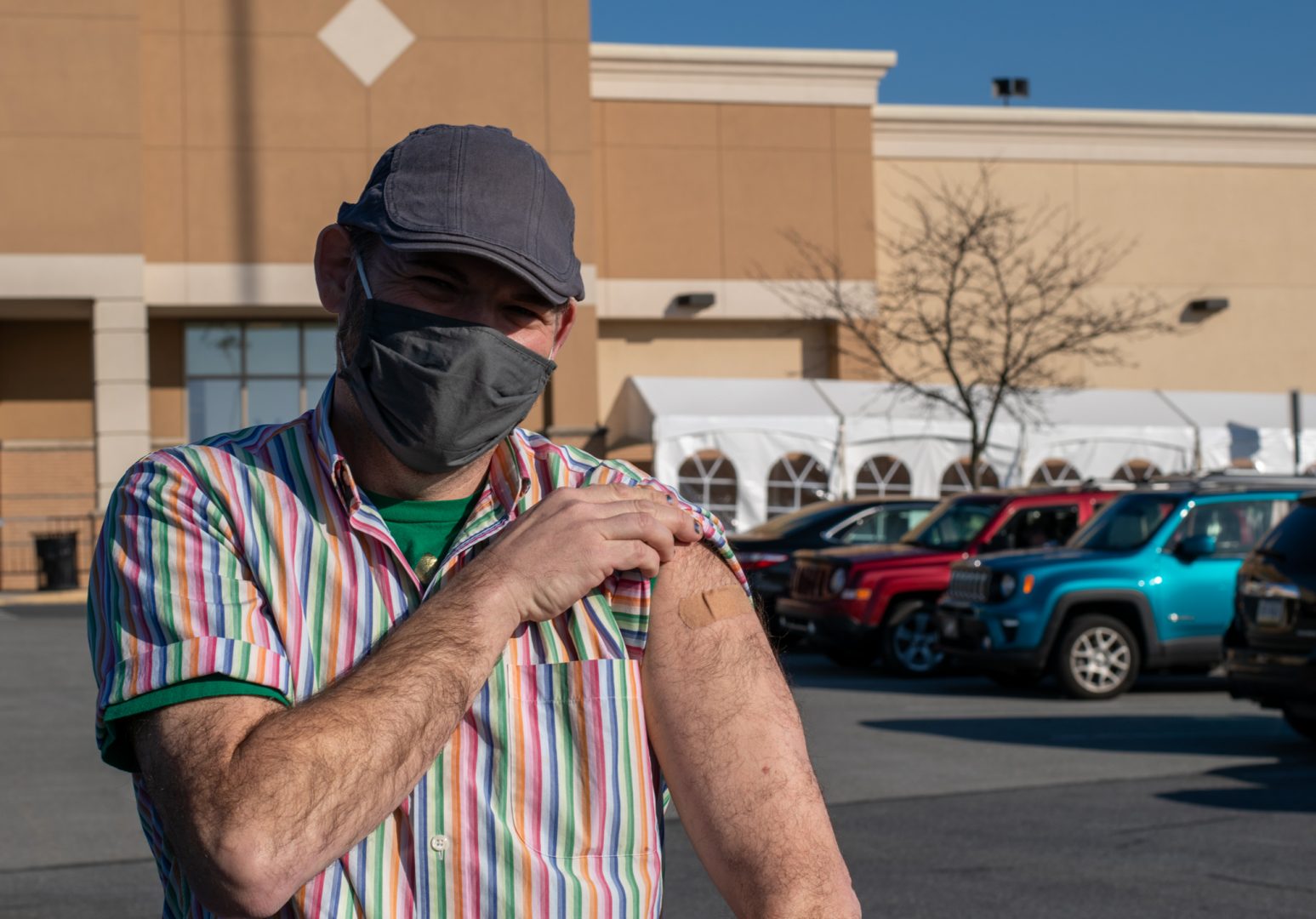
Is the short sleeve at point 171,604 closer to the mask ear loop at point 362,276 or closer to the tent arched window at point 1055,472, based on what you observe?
the mask ear loop at point 362,276

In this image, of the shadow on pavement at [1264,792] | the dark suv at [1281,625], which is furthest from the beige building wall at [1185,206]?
the shadow on pavement at [1264,792]

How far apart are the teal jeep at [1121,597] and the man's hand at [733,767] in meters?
12.7

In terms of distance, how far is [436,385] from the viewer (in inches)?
83.8

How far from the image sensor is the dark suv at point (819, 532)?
1856 cm

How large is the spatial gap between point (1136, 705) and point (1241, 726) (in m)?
1.59

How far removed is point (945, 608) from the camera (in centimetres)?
1534

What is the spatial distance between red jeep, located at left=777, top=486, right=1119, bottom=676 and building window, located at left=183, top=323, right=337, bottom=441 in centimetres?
1849

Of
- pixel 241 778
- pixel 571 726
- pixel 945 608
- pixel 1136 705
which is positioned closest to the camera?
pixel 241 778

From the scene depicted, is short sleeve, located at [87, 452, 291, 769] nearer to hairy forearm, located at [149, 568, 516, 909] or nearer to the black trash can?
hairy forearm, located at [149, 568, 516, 909]

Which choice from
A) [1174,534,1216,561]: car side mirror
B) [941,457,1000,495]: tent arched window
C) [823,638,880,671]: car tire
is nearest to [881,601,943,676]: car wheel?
[823,638,880,671]: car tire

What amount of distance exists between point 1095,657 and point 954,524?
3.38 meters

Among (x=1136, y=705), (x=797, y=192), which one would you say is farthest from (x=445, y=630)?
(x=797, y=192)

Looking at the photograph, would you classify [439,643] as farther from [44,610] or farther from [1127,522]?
[44,610]

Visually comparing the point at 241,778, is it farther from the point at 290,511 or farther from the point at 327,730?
the point at 290,511
